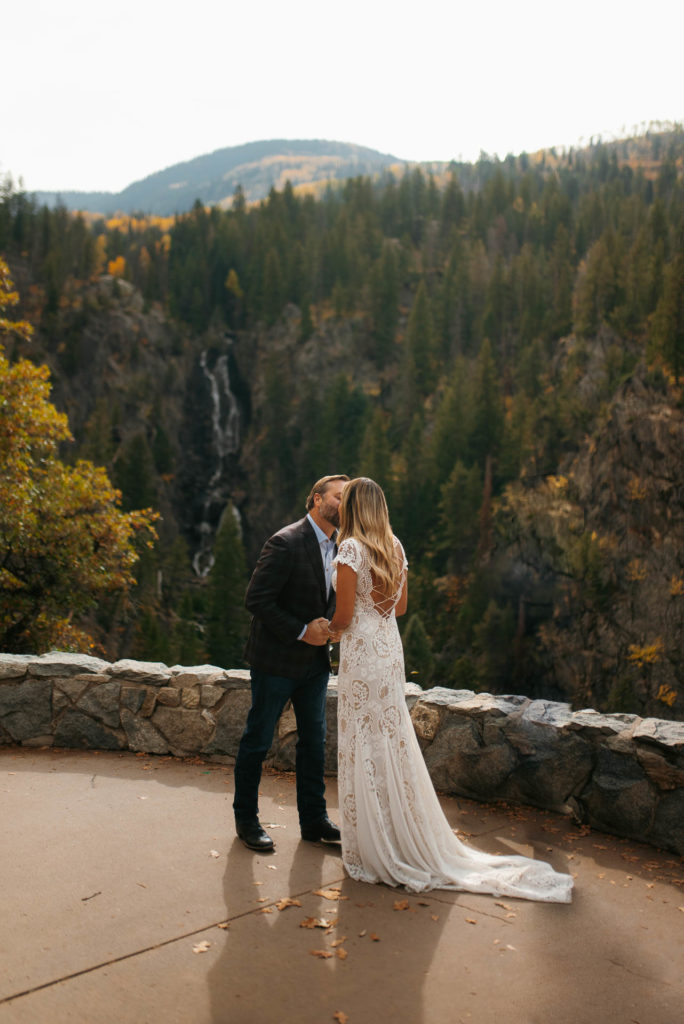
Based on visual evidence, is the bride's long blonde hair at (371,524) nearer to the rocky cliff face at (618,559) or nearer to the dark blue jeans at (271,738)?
the dark blue jeans at (271,738)

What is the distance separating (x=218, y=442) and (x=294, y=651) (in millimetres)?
79486

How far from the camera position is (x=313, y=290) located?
97312 mm

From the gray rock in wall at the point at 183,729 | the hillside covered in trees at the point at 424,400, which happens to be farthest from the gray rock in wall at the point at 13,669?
the hillside covered in trees at the point at 424,400

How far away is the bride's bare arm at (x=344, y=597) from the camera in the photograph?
4727 millimetres

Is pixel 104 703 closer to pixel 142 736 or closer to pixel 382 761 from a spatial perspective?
pixel 142 736

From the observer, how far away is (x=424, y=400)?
3211 inches

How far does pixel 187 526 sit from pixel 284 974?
74010mm

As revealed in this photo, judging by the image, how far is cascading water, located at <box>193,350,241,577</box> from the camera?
74.2m

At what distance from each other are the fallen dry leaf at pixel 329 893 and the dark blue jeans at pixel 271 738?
0.76m

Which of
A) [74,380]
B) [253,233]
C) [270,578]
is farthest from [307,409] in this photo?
[270,578]

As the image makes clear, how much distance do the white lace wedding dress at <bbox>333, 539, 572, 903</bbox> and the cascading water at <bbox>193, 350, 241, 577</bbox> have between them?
6497 cm

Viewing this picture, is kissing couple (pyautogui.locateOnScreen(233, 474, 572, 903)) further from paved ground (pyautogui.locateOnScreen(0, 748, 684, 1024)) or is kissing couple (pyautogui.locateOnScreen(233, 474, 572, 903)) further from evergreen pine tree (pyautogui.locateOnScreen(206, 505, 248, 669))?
evergreen pine tree (pyautogui.locateOnScreen(206, 505, 248, 669))

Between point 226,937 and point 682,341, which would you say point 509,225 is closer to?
point 682,341

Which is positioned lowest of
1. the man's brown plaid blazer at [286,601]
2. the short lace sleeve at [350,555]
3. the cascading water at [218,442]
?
the cascading water at [218,442]
